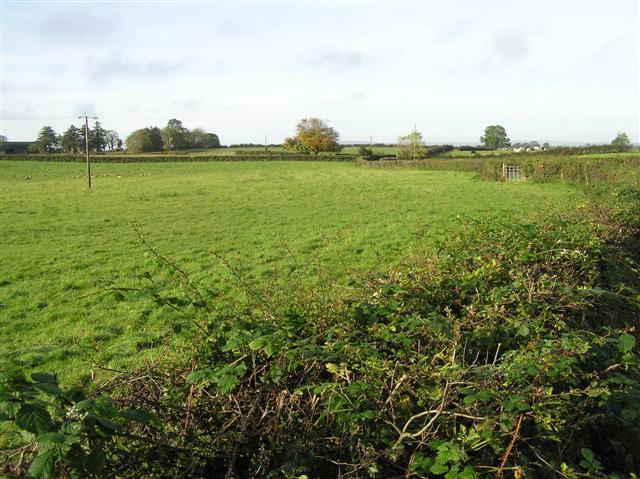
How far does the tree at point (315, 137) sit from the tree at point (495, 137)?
3941 cm

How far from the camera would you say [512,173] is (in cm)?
3356

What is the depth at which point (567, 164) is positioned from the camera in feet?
98.3

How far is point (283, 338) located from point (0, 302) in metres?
7.72

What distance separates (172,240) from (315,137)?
242ft

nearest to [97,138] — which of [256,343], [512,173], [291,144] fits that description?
[291,144]

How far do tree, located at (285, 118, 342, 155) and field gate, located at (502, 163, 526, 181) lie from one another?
5260 centimetres

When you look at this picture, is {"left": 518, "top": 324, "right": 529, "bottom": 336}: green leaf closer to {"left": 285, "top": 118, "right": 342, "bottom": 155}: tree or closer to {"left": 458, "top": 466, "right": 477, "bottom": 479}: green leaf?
{"left": 458, "top": 466, "right": 477, "bottom": 479}: green leaf

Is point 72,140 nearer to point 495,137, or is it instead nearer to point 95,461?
point 495,137

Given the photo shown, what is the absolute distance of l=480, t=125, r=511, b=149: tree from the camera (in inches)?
4156

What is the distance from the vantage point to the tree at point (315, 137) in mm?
84750

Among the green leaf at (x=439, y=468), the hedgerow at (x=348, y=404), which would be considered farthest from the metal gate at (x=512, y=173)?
the green leaf at (x=439, y=468)

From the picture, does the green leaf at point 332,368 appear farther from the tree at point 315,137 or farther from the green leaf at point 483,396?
the tree at point 315,137

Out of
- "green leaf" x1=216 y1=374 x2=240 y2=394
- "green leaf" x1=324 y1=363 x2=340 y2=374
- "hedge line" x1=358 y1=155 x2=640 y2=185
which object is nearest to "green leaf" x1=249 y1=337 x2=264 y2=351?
"green leaf" x1=216 y1=374 x2=240 y2=394

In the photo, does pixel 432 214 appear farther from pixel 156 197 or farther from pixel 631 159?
pixel 631 159
